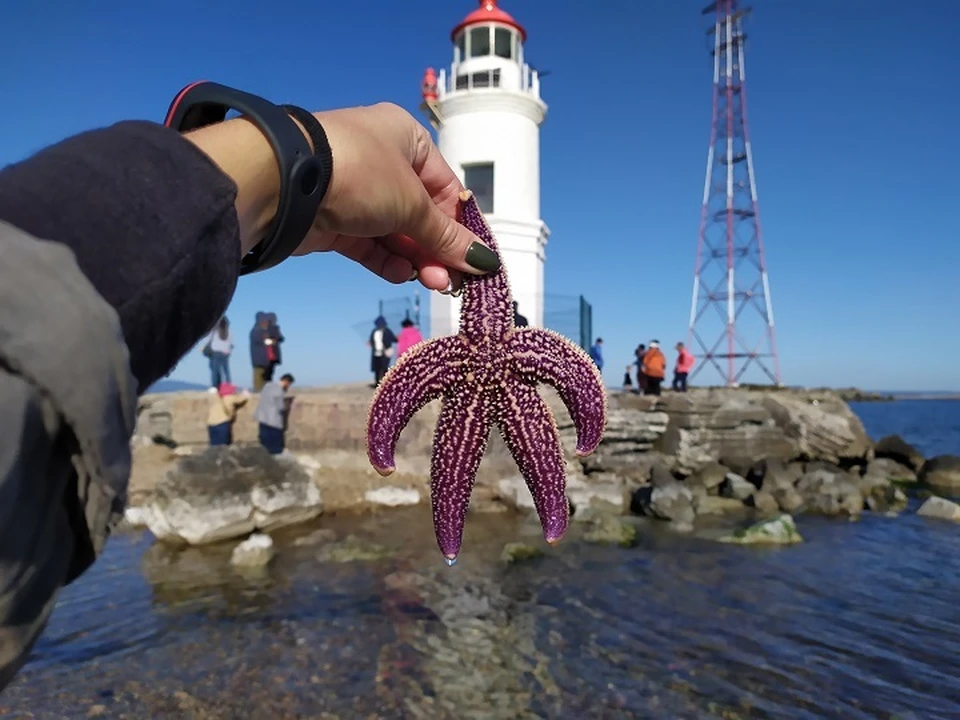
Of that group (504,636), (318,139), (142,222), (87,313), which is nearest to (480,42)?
(504,636)

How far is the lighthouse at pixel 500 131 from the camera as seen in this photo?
20391mm

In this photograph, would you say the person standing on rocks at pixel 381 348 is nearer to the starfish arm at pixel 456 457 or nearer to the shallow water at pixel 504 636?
the shallow water at pixel 504 636

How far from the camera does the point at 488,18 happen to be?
842 inches

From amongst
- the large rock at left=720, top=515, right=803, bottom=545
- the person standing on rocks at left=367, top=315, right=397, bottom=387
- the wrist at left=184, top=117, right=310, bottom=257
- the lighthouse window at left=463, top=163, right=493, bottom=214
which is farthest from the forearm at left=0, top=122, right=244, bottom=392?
the lighthouse window at left=463, top=163, right=493, bottom=214

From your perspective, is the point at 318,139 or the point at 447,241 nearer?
the point at 318,139

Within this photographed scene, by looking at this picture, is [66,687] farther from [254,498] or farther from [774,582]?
[774,582]

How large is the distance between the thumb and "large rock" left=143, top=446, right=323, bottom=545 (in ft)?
32.0

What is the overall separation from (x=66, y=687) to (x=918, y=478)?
1971 cm

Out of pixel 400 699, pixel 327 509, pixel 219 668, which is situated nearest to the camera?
pixel 400 699

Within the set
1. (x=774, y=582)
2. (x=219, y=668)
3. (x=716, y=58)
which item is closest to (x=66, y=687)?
(x=219, y=668)

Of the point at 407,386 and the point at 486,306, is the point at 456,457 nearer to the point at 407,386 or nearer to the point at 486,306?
the point at 407,386

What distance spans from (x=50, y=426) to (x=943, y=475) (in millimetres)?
21065

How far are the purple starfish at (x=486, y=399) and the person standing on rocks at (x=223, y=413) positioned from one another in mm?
12573

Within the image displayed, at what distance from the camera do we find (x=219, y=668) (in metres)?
6.61
